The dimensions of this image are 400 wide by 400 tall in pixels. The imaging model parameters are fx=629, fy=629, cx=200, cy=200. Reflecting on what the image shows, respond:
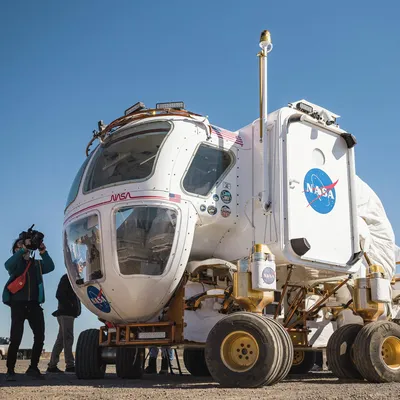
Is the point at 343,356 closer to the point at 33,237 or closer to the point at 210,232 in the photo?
the point at 210,232

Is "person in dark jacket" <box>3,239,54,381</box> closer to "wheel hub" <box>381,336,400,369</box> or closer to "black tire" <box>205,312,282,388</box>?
"black tire" <box>205,312,282,388</box>

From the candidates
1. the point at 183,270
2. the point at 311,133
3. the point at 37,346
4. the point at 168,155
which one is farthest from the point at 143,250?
the point at 311,133

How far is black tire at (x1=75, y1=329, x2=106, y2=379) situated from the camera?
870 centimetres

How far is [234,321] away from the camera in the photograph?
7008 mm

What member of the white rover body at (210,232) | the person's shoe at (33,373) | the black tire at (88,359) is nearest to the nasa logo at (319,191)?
the white rover body at (210,232)

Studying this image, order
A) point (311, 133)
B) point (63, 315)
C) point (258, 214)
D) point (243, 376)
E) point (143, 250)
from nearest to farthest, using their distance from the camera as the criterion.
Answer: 1. point (243, 376)
2. point (143, 250)
3. point (258, 214)
4. point (311, 133)
5. point (63, 315)

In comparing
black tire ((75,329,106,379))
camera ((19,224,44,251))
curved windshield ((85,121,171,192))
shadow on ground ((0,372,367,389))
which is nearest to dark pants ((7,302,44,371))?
shadow on ground ((0,372,367,389))

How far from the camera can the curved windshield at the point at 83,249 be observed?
8.27m

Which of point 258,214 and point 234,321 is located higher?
point 258,214

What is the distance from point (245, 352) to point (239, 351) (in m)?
0.07

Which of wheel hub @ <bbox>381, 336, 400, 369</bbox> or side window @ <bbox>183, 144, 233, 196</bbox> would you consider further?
side window @ <bbox>183, 144, 233, 196</bbox>

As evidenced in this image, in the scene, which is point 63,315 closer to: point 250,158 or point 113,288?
point 113,288

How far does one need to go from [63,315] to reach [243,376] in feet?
14.8

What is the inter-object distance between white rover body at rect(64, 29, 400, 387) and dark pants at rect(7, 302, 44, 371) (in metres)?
0.61
